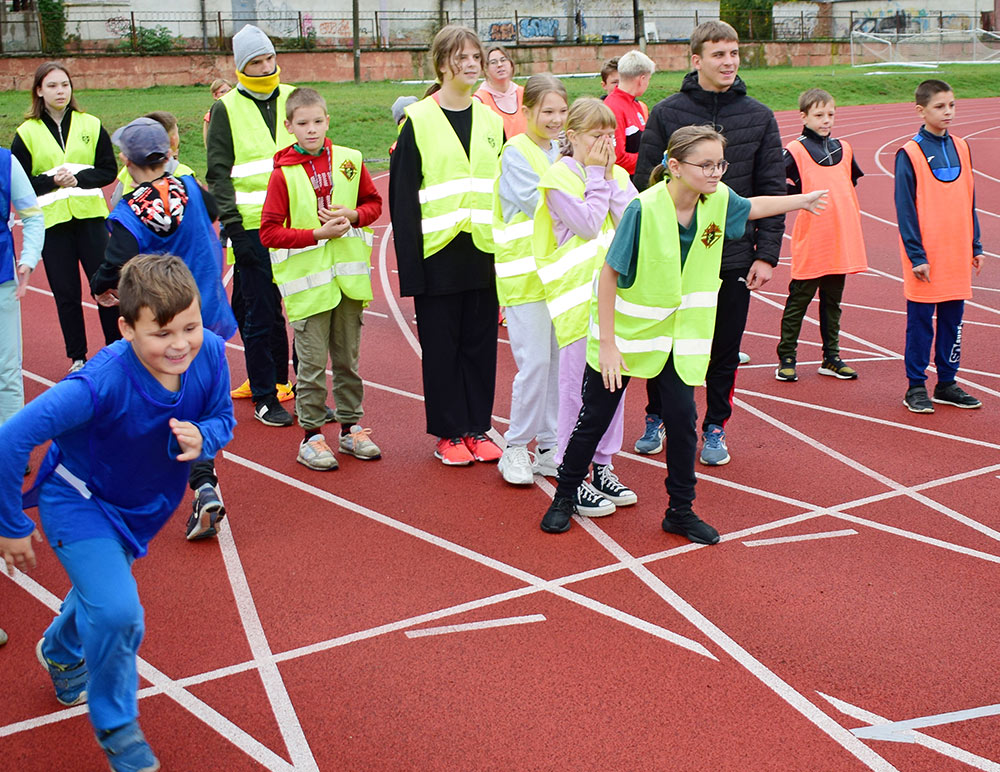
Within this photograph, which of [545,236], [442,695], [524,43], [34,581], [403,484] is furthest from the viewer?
[524,43]

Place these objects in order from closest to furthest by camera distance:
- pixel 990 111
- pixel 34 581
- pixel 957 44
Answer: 1. pixel 34 581
2. pixel 990 111
3. pixel 957 44

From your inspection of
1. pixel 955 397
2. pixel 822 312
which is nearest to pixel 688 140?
pixel 955 397

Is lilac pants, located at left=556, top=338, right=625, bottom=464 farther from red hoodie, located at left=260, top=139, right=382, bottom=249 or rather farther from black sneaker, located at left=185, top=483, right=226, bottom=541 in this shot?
black sneaker, located at left=185, top=483, right=226, bottom=541

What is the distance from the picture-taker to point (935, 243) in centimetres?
714

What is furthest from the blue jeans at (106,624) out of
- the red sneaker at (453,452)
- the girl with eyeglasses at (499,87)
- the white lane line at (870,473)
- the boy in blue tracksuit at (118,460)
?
→ the girl with eyeglasses at (499,87)

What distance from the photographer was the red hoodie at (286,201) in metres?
5.95

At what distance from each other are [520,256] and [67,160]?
12.3 feet

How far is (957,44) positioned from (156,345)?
5321cm

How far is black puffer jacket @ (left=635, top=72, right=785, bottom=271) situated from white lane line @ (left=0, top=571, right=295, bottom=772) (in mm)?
3502

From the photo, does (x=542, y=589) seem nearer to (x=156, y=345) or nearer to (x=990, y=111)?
(x=156, y=345)

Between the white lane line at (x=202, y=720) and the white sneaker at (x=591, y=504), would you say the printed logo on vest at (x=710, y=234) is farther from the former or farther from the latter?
the white lane line at (x=202, y=720)

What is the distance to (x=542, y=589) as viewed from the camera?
15.4 feet

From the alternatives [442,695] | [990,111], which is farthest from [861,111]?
[442,695]

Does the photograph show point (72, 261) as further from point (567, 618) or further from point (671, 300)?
point (567, 618)
